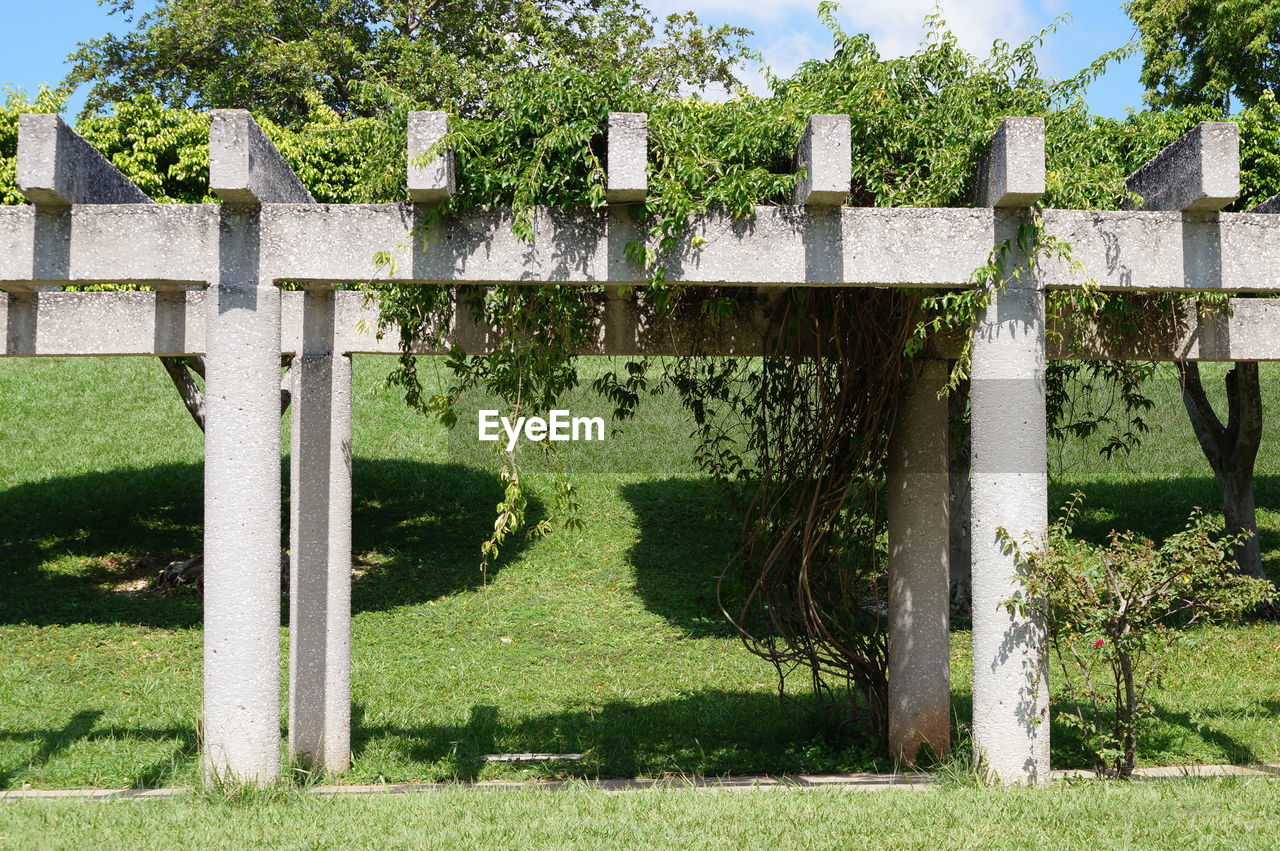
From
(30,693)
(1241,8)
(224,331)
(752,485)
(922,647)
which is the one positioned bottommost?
(30,693)

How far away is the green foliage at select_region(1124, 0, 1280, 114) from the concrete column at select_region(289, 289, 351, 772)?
1092 centimetres

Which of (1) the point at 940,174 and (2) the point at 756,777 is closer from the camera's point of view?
(1) the point at 940,174

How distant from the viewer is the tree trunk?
36.6ft

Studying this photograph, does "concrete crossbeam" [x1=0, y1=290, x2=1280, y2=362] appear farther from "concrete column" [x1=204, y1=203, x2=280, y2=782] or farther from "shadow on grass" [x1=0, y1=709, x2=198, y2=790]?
"shadow on grass" [x1=0, y1=709, x2=198, y2=790]

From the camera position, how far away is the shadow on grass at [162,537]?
11688 mm

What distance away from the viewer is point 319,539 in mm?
6039

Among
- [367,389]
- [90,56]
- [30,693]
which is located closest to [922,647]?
[30,693]

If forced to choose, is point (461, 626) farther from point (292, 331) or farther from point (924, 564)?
point (924, 564)

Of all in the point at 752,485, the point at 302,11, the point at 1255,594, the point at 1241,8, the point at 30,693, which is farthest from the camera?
the point at 302,11

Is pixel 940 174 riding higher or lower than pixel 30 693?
higher

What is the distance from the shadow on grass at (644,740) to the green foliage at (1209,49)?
941 centimetres

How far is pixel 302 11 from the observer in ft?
64.0

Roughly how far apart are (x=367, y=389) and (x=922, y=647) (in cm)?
1337

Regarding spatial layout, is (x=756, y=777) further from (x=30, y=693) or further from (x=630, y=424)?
(x=630, y=424)
